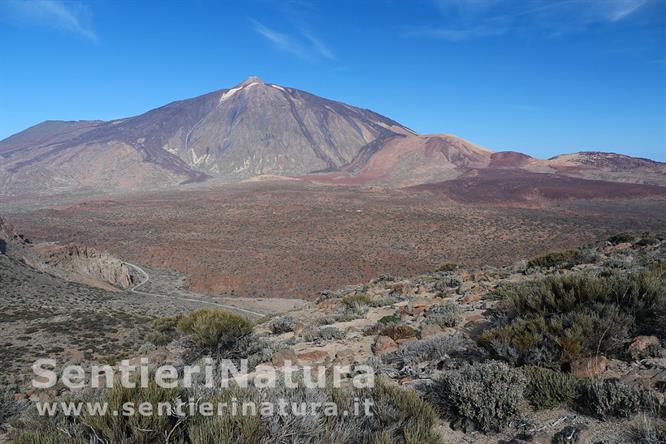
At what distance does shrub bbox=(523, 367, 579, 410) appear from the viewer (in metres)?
3.23

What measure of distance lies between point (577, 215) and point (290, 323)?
43238 mm

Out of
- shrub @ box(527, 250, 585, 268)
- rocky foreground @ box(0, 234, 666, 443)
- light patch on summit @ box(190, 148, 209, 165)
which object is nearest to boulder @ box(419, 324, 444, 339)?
rocky foreground @ box(0, 234, 666, 443)

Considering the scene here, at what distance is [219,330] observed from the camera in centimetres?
684

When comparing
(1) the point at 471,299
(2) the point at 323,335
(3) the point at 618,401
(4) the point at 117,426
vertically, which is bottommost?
(2) the point at 323,335

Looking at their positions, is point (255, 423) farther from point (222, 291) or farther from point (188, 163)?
point (188, 163)

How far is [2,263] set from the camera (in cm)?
2055

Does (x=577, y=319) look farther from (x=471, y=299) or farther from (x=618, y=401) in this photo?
(x=471, y=299)

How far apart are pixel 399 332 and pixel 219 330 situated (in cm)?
301

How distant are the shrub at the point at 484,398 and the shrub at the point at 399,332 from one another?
305 centimetres

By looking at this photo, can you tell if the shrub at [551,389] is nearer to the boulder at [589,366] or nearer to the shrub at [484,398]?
the shrub at [484,398]

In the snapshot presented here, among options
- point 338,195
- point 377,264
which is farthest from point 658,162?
point 377,264

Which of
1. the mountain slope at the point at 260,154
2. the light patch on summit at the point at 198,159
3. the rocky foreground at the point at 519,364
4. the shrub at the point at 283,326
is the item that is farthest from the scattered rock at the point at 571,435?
the light patch on summit at the point at 198,159

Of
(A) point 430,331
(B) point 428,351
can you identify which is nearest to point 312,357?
(B) point 428,351

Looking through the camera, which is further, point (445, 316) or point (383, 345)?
point (445, 316)
